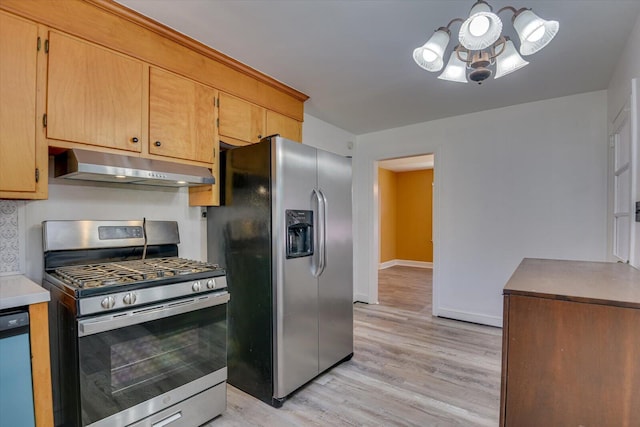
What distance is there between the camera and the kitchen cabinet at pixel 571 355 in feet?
3.44

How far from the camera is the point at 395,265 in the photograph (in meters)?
8.15

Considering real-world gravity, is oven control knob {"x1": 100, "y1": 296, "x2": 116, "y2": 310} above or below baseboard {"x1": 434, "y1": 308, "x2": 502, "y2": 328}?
above

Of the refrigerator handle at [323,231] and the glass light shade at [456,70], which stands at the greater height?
the glass light shade at [456,70]

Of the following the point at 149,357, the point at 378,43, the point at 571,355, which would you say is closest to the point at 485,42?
the point at 378,43

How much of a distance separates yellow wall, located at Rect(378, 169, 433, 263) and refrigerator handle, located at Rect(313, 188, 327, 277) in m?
5.33

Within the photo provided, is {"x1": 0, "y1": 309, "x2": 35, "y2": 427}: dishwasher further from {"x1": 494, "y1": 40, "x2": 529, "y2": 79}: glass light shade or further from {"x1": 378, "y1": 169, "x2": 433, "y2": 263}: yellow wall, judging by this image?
{"x1": 378, "y1": 169, "x2": 433, "y2": 263}: yellow wall

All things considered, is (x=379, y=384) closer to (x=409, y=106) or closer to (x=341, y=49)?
(x=341, y=49)

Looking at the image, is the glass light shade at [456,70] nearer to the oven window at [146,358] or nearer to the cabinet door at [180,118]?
the cabinet door at [180,118]

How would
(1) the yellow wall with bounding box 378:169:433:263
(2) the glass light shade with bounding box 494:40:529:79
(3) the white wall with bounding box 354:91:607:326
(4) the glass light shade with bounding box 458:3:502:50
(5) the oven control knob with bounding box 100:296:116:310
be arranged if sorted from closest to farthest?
(4) the glass light shade with bounding box 458:3:502:50, (5) the oven control knob with bounding box 100:296:116:310, (2) the glass light shade with bounding box 494:40:529:79, (3) the white wall with bounding box 354:91:607:326, (1) the yellow wall with bounding box 378:169:433:263

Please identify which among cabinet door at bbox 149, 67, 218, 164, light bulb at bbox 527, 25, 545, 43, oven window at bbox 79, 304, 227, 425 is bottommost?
oven window at bbox 79, 304, 227, 425

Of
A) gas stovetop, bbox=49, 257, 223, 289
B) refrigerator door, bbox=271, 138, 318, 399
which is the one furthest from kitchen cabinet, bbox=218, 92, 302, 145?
gas stovetop, bbox=49, 257, 223, 289

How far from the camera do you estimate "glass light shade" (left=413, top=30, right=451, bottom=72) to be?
5.36 feet

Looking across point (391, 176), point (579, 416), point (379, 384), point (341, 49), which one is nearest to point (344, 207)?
point (341, 49)

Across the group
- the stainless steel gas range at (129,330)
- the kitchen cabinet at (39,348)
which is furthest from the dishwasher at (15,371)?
the stainless steel gas range at (129,330)
